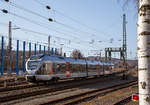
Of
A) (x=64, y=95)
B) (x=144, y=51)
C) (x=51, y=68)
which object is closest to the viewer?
(x=144, y=51)

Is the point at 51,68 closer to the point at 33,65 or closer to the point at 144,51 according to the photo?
the point at 33,65

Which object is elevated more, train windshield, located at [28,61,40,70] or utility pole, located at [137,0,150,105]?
utility pole, located at [137,0,150,105]

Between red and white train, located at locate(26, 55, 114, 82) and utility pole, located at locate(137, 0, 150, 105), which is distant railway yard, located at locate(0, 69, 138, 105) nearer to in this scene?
red and white train, located at locate(26, 55, 114, 82)

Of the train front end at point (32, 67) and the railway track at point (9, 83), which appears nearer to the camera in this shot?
the train front end at point (32, 67)

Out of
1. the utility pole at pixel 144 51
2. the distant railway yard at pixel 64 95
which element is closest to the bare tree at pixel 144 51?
the utility pole at pixel 144 51

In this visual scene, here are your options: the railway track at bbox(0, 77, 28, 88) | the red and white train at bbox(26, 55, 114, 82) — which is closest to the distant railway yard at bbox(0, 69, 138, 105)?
the railway track at bbox(0, 77, 28, 88)

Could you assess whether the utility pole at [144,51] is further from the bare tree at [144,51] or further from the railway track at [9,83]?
the railway track at [9,83]

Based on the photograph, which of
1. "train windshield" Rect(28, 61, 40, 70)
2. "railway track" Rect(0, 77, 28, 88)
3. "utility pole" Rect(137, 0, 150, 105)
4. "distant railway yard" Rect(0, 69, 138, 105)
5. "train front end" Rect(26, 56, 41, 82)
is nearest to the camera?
"utility pole" Rect(137, 0, 150, 105)

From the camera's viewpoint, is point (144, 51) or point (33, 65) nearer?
point (144, 51)

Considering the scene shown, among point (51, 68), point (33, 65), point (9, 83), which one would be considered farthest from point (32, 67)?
point (9, 83)

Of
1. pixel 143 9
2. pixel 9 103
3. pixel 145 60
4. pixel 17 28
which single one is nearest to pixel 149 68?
pixel 145 60

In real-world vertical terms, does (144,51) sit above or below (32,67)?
above

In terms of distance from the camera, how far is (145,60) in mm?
2951

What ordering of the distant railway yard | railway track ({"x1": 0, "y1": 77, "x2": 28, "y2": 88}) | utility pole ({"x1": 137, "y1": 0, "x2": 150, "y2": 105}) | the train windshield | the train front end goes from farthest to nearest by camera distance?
the train windshield, railway track ({"x1": 0, "y1": 77, "x2": 28, "y2": 88}), the train front end, the distant railway yard, utility pole ({"x1": 137, "y1": 0, "x2": 150, "y2": 105})
